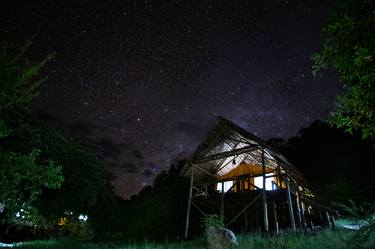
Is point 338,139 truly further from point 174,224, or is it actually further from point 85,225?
point 85,225

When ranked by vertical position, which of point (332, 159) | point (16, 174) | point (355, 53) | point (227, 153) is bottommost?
point (16, 174)

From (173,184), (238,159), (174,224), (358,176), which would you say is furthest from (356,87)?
(358,176)

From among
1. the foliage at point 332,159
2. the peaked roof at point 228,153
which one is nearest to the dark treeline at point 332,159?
the foliage at point 332,159

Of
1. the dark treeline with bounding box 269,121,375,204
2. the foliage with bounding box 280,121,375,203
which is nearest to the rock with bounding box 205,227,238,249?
the dark treeline with bounding box 269,121,375,204

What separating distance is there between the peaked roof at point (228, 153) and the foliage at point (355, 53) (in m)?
13.0

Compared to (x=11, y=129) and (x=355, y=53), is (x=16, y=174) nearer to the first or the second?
(x=11, y=129)

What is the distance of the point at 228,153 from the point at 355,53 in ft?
51.9

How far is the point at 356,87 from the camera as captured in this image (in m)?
4.02

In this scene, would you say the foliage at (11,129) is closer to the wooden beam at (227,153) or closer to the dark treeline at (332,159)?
the wooden beam at (227,153)

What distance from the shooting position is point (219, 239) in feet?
36.4

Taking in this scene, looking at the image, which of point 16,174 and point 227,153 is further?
point 227,153

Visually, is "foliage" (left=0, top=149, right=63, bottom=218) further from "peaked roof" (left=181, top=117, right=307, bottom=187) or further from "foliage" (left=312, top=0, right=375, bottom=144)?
"peaked roof" (left=181, top=117, right=307, bottom=187)

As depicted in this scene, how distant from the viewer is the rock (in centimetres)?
1088

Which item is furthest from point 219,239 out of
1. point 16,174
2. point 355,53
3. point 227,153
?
point 355,53
